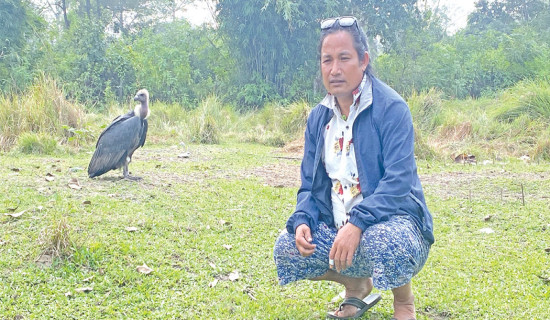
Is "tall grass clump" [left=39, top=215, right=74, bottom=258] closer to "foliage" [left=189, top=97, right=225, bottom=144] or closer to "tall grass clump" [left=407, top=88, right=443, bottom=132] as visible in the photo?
"foliage" [left=189, top=97, right=225, bottom=144]

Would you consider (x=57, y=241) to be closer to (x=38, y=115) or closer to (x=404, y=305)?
(x=404, y=305)

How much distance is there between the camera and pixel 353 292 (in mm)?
3047

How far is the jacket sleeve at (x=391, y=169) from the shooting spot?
2541 mm

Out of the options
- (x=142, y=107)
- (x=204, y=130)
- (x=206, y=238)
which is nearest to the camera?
(x=206, y=238)

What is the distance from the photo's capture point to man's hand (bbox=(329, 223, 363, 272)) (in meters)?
2.53

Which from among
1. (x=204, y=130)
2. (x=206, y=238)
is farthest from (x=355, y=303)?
(x=204, y=130)

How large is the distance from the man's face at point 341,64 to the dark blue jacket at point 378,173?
0.37ft

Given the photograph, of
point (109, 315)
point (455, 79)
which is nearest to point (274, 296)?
point (109, 315)

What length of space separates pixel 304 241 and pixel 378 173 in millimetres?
478

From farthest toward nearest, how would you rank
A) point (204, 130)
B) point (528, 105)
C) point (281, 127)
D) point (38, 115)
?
point (281, 127)
point (528, 105)
point (204, 130)
point (38, 115)

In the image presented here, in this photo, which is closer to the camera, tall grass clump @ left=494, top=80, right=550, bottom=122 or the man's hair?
the man's hair

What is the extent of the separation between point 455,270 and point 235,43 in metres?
19.0

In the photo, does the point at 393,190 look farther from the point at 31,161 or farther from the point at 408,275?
the point at 31,161

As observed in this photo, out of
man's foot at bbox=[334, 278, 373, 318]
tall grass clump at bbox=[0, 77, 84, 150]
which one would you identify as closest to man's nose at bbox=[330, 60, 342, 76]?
man's foot at bbox=[334, 278, 373, 318]
